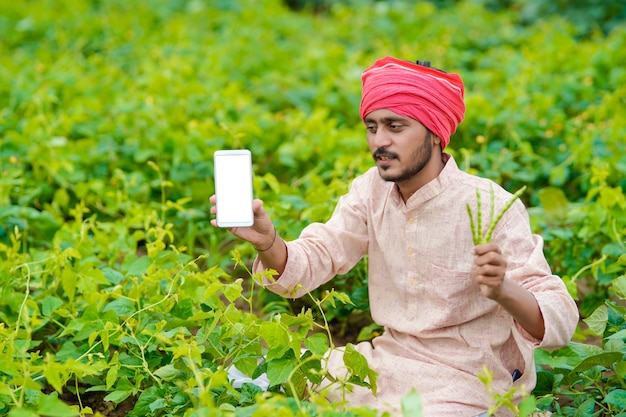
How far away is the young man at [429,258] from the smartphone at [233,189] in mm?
41

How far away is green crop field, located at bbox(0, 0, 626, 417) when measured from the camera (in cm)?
234

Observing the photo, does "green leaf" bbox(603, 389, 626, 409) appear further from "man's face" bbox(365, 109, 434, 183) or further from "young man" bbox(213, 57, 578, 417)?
"man's face" bbox(365, 109, 434, 183)

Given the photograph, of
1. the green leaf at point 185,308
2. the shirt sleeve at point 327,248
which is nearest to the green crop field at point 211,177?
the green leaf at point 185,308

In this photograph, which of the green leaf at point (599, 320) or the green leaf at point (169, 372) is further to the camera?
the green leaf at point (599, 320)

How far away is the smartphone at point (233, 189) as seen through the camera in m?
2.19

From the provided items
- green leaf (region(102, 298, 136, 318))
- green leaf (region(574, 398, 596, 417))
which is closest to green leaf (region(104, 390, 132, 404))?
green leaf (region(102, 298, 136, 318))

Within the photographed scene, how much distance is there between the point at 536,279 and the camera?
2.16 m

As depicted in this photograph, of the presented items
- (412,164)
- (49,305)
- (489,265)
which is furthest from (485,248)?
(49,305)

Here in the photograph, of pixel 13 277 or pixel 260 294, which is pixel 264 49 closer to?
pixel 260 294

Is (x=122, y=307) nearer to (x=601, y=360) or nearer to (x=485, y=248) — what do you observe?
(x=485, y=248)

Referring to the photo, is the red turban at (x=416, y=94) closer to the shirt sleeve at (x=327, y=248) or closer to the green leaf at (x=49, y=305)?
the shirt sleeve at (x=327, y=248)

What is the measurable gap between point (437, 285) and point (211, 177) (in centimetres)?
173

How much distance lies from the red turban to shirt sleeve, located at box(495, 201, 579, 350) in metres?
0.29

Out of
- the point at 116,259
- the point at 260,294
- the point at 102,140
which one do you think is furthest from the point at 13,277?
the point at 102,140
